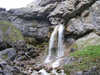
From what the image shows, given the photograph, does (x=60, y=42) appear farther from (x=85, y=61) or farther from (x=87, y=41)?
(x=85, y=61)

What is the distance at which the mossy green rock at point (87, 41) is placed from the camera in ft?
70.7

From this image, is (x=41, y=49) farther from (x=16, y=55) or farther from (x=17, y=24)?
(x=17, y=24)

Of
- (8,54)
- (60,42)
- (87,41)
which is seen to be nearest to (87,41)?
(87,41)

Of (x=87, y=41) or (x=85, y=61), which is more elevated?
(x=87, y=41)

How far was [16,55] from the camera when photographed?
2308cm

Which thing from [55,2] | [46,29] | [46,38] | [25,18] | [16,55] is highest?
[55,2]

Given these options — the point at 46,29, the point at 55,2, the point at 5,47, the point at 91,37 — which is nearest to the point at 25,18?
the point at 46,29

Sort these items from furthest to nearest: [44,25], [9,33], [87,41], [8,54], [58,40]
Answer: [44,25] < [58,40] < [9,33] < [87,41] < [8,54]

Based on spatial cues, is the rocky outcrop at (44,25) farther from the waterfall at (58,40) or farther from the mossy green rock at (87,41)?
the waterfall at (58,40)

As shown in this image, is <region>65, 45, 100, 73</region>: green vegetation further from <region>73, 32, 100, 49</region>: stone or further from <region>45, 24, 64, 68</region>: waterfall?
<region>45, 24, 64, 68</region>: waterfall

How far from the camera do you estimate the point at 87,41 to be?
22484 millimetres

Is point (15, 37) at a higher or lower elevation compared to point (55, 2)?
lower

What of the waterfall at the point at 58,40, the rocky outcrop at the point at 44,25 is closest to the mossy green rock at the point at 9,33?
the rocky outcrop at the point at 44,25

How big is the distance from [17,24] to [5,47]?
8.59 meters
